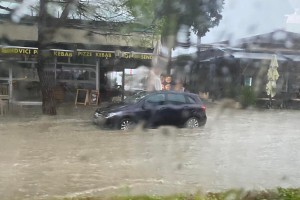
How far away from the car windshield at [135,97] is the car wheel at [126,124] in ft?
0.70

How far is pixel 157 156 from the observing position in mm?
2498

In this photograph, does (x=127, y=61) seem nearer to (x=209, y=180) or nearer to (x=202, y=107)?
(x=202, y=107)

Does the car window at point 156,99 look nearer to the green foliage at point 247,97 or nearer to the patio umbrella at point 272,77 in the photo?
the green foliage at point 247,97

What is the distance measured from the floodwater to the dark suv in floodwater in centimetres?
7

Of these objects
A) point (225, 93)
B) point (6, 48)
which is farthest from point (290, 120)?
point (6, 48)

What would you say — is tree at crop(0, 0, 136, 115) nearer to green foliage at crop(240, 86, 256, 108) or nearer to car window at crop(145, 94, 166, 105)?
car window at crop(145, 94, 166, 105)

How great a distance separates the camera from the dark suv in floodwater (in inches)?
97.7

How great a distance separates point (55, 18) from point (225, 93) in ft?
3.25

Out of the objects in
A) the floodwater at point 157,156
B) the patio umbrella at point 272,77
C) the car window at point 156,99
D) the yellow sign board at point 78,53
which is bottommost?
the floodwater at point 157,156

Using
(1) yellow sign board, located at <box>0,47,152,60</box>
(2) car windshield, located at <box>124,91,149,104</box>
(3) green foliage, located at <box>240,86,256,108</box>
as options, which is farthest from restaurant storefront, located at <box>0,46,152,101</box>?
(3) green foliage, located at <box>240,86,256,108</box>

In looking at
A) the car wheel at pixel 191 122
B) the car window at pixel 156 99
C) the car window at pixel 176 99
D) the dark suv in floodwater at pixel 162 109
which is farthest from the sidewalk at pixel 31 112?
the car wheel at pixel 191 122

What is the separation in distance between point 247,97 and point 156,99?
596 mm

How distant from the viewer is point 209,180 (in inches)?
124

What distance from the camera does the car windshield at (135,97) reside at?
95.0 inches
